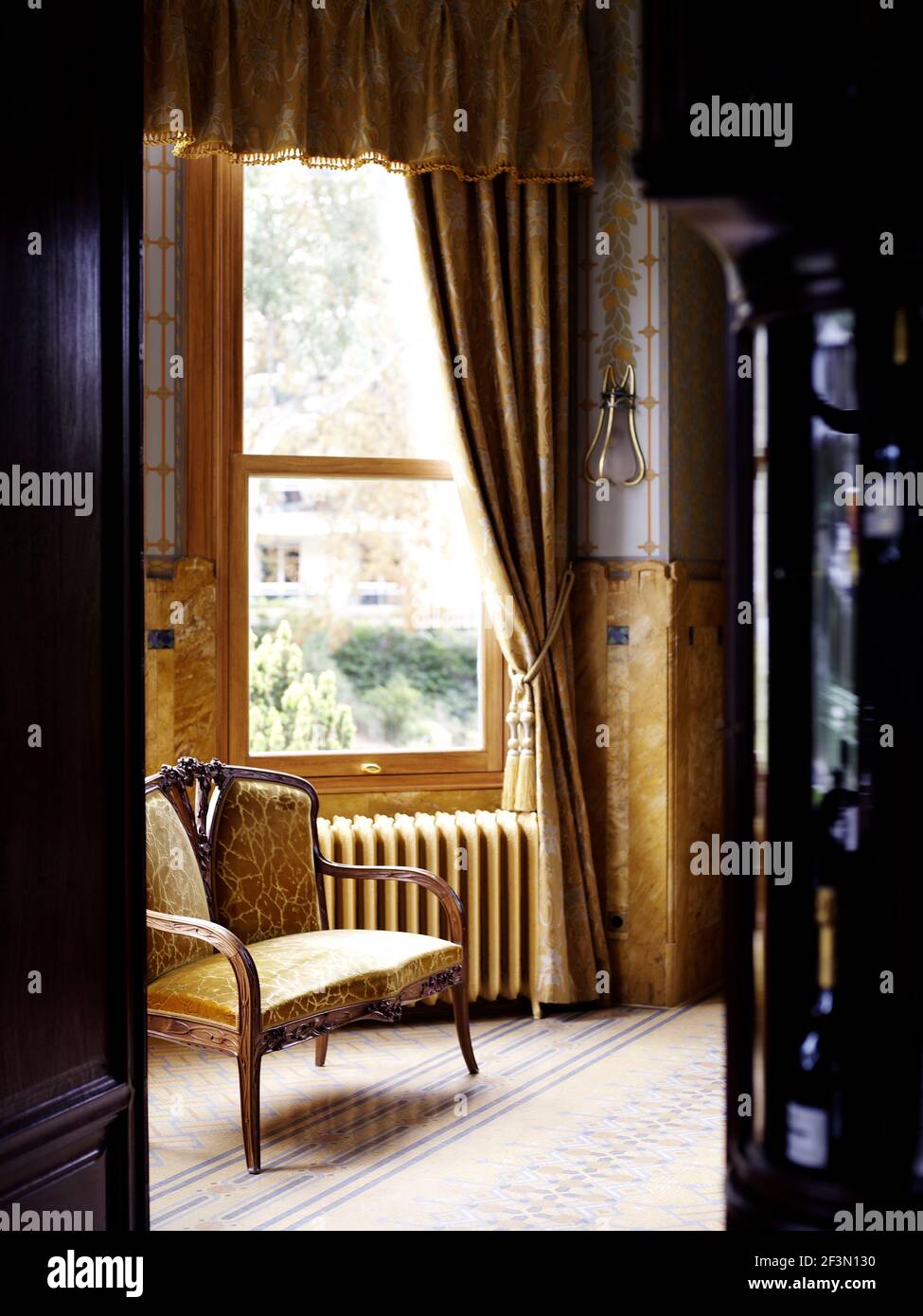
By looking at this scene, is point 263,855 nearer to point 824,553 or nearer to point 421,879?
point 421,879

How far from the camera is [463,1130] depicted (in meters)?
3.80

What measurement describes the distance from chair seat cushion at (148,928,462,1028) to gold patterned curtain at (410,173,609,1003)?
0.89 m

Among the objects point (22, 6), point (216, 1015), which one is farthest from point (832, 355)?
point (216, 1015)

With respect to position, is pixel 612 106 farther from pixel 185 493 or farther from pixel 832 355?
pixel 832 355

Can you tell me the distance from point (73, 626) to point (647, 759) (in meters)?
3.31

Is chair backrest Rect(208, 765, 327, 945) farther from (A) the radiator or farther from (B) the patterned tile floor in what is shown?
(B) the patterned tile floor

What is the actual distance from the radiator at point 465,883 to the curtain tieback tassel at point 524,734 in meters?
0.07

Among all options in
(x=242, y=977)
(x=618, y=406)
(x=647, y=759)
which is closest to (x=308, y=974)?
(x=242, y=977)

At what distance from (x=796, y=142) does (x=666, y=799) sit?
4.12 meters

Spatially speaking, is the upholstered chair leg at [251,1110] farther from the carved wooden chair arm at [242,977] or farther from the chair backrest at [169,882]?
the chair backrest at [169,882]

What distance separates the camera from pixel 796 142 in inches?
41.2

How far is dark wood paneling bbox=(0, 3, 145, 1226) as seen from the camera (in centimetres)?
191

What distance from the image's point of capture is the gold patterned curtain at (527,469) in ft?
16.1

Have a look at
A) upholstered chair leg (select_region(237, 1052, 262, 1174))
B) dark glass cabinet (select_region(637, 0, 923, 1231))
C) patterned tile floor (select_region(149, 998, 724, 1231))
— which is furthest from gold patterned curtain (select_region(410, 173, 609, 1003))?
dark glass cabinet (select_region(637, 0, 923, 1231))
